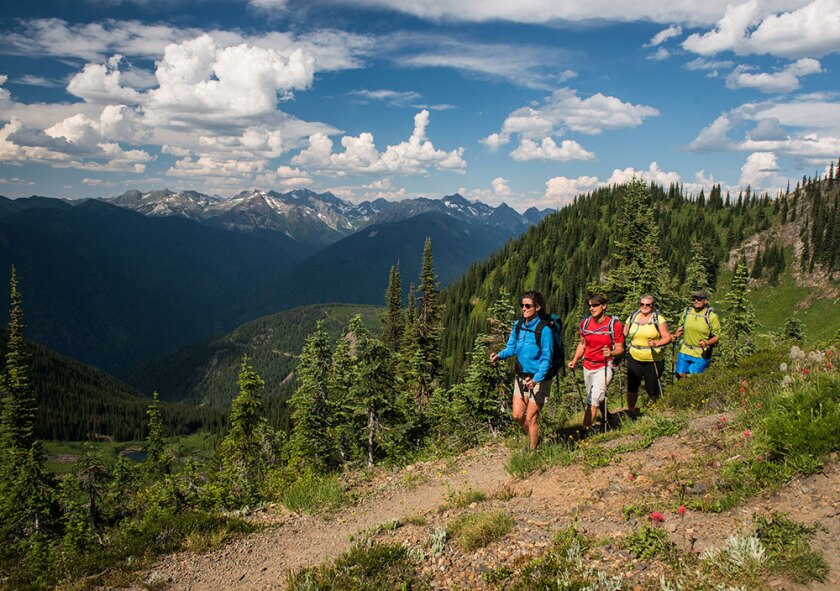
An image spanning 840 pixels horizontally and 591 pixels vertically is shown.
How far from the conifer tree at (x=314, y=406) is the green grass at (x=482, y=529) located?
19.9 metres

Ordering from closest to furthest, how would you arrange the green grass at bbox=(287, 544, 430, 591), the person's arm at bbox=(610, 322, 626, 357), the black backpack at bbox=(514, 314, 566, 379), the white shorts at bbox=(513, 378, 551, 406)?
the green grass at bbox=(287, 544, 430, 591)
the black backpack at bbox=(514, 314, 566, 379)
the white shorts at bbox=(513, 378, 551, 406)
the person's arm at bbox=(610, 322, 626, 357)

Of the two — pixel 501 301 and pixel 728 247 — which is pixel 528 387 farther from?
pixel 728 247

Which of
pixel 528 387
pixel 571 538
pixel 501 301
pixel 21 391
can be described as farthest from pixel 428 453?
pixel 21 391

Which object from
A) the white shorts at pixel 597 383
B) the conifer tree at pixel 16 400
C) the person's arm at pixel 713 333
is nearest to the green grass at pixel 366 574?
the white shorts at pixel 597 383

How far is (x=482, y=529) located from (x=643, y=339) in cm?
663

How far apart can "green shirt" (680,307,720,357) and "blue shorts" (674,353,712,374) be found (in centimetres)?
20

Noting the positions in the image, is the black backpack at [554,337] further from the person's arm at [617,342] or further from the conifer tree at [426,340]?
the conifer tree at [426,340]

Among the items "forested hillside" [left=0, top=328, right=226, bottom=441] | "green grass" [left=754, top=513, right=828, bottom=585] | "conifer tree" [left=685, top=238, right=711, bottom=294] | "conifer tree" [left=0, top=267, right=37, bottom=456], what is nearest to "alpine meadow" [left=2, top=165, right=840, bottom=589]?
"green grass" [left=754, top=513, right=828, bottom=585]

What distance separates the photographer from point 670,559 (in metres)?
5.00

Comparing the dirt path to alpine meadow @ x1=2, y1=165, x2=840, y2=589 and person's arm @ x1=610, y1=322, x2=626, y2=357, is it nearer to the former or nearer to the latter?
alpine meadow @ x1=2, y1=165, x2=840, y2=589

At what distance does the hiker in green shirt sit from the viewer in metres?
11.1

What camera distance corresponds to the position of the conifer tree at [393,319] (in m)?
51.5

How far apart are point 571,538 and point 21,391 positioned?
127ft

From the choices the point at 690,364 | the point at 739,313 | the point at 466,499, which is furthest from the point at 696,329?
the point at 739,313
